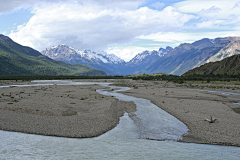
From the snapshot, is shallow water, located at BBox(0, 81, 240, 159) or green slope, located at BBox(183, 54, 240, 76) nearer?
shallow water, located at BBox(0, 81, 240, 159)

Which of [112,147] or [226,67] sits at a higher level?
[226,67]

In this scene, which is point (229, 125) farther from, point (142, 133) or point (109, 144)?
point (109, 144)

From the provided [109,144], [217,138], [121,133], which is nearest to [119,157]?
[109,144]

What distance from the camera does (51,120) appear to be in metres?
23.2

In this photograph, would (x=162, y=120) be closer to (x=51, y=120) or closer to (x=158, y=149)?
(x=158, y=149)

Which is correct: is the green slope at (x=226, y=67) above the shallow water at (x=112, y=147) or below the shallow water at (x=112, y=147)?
above

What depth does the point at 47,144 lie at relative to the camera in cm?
1661

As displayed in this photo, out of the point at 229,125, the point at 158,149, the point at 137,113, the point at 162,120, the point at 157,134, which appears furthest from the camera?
the point at 137,113

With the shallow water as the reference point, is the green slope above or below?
above

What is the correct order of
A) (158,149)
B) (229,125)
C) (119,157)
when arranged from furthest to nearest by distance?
(229,125) < (158,149) < (119,157)

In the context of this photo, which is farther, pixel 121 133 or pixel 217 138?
pixel 121 133

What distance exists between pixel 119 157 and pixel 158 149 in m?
3.54

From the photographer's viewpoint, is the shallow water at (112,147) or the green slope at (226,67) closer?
the shallow water at (112,147)

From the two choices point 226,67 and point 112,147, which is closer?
point 112,147
